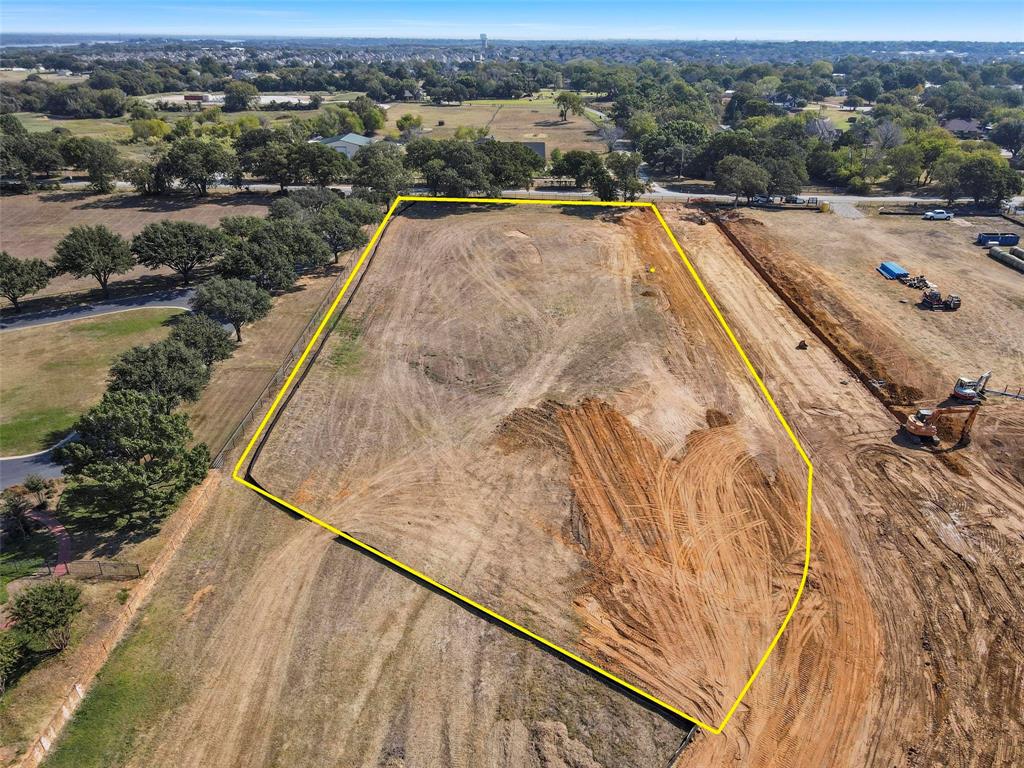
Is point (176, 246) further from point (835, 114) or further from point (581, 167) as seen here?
point (835, 114)

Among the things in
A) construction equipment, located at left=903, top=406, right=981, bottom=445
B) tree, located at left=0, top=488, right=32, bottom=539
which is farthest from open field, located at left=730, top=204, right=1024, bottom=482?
tree, located at left=0, top=488, right=32, bottom=539

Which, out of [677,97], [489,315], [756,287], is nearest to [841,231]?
[756,287]

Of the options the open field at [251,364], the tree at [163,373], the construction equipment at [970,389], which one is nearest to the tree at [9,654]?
the tree at [163,373]

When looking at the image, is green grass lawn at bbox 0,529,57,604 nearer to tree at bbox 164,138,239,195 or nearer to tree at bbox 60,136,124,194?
tree at bbox 164,138,239,195

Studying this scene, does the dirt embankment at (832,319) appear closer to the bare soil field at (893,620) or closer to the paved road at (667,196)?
the bare soil field at (893,620)

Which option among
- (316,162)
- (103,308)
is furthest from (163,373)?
(316,162)

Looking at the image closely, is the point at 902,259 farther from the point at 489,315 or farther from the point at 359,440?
the point at 359,440
